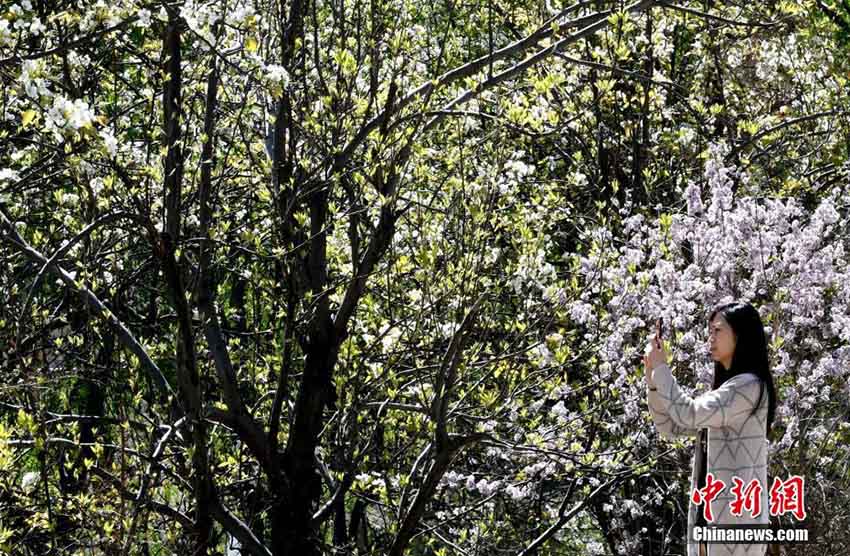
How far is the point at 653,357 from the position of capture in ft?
14.0

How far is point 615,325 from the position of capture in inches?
232

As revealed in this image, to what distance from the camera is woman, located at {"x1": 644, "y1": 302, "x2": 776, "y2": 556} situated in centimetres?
426

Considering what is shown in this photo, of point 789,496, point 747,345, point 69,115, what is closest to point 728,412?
Answer: point 747,345

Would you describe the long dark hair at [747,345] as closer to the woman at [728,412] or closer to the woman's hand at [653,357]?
the woman at [728,412]

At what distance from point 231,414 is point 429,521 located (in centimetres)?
208

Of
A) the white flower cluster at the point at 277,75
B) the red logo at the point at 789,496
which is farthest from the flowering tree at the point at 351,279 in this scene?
the red logo at the point at 789,496

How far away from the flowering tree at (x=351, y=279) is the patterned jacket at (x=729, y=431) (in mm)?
837

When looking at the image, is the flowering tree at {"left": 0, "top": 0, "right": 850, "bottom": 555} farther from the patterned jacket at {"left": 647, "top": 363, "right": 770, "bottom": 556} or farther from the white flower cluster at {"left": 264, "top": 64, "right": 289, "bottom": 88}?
the patterned jacket at {"left": 647, "top": 363, "right": 770, "bottom": 556}

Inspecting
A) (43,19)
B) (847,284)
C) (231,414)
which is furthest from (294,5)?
(847,284)

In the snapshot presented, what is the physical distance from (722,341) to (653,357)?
16.8 inches

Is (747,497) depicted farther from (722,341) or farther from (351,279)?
(351,279)

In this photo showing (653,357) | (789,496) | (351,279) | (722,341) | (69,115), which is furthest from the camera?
(789,496)

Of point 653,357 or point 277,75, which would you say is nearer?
point 277,75

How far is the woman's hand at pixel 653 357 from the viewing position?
4.25 metres
